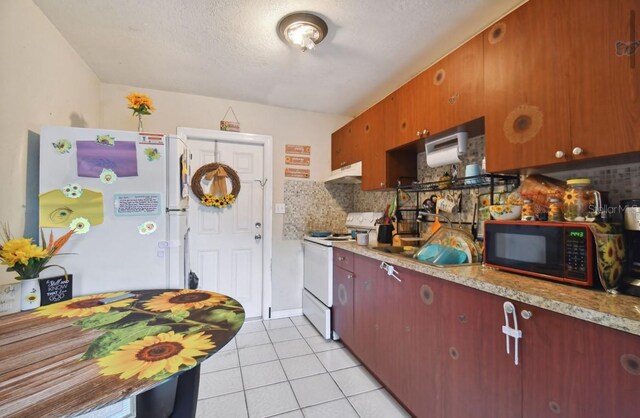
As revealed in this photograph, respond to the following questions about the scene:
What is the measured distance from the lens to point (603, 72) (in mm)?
961

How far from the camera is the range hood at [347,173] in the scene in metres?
2.64

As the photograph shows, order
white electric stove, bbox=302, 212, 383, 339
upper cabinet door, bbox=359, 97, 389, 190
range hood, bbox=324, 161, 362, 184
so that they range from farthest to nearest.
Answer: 1. range hood, bbox=324, 161, 362, 184
2. white electric stove, bbox=302, 212, 383, 339
3. upper cabinet door, bbox=359, 97, 389, 190

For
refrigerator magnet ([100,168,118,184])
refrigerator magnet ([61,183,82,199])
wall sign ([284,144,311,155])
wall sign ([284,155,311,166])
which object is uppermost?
wall sign ([284,144,311,155])

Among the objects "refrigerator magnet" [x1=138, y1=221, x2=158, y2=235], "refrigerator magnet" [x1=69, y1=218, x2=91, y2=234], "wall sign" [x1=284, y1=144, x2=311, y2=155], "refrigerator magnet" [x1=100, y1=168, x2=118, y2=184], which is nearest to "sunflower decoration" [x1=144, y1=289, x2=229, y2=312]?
"refrigerator magnet" [x1=138, y1=221, x2=158, y2=235]

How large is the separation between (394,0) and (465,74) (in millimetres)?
Result: 574

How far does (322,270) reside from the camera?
258 centimetres

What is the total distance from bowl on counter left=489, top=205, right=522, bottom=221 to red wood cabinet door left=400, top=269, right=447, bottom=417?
463mm

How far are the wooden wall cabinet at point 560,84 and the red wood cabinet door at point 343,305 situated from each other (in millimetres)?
1364

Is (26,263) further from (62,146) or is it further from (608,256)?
(608,256)

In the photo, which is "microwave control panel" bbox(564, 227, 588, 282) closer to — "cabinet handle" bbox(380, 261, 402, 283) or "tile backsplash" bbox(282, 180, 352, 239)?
"cabinet handle" bbox(380, 261, 402, 283)

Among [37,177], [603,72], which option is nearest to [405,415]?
[603,72]

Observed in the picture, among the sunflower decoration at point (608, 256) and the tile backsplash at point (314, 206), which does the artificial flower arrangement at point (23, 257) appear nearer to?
the tile backsplash at point (314, 206)

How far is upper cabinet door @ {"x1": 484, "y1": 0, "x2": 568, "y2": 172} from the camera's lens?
1086mm

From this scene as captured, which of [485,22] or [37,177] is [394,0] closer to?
[485,22]
